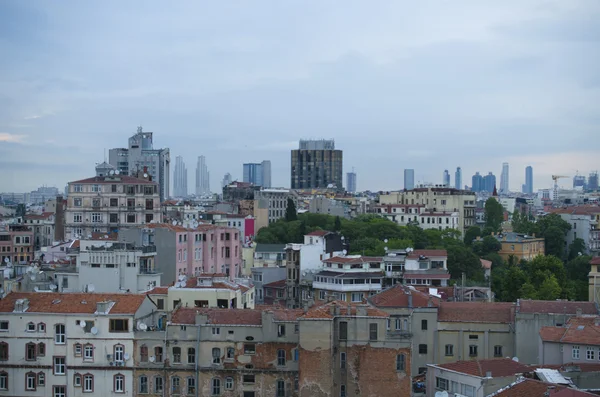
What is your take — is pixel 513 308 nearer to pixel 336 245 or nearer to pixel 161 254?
pixel 161 254

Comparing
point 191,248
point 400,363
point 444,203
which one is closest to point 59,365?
point 400,363

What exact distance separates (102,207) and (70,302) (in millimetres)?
28462

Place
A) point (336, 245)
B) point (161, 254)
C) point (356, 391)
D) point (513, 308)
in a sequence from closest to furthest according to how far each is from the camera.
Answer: point (356, 391), point (513, 308), point (161, 254), point (336, 245)

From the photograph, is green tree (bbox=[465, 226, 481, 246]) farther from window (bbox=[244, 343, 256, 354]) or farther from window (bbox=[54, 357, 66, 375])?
window (bbox=[54, 357, 66, 375])

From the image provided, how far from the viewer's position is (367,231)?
77.3 meters

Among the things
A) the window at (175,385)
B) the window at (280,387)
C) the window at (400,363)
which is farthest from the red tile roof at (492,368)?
the window at (175,385)

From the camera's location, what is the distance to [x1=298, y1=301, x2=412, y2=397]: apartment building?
33.8 metres

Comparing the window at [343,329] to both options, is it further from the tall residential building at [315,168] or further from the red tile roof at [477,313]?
the tall residential building at [315,168]

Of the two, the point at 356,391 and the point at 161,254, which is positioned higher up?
the point at 161,254

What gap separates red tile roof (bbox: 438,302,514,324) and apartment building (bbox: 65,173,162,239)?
2913 cm

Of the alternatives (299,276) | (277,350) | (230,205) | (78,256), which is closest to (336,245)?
(299,276)

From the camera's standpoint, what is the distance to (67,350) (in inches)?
1399

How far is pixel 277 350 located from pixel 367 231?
42862 mm

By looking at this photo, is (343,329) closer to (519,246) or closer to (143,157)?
(519,246)
